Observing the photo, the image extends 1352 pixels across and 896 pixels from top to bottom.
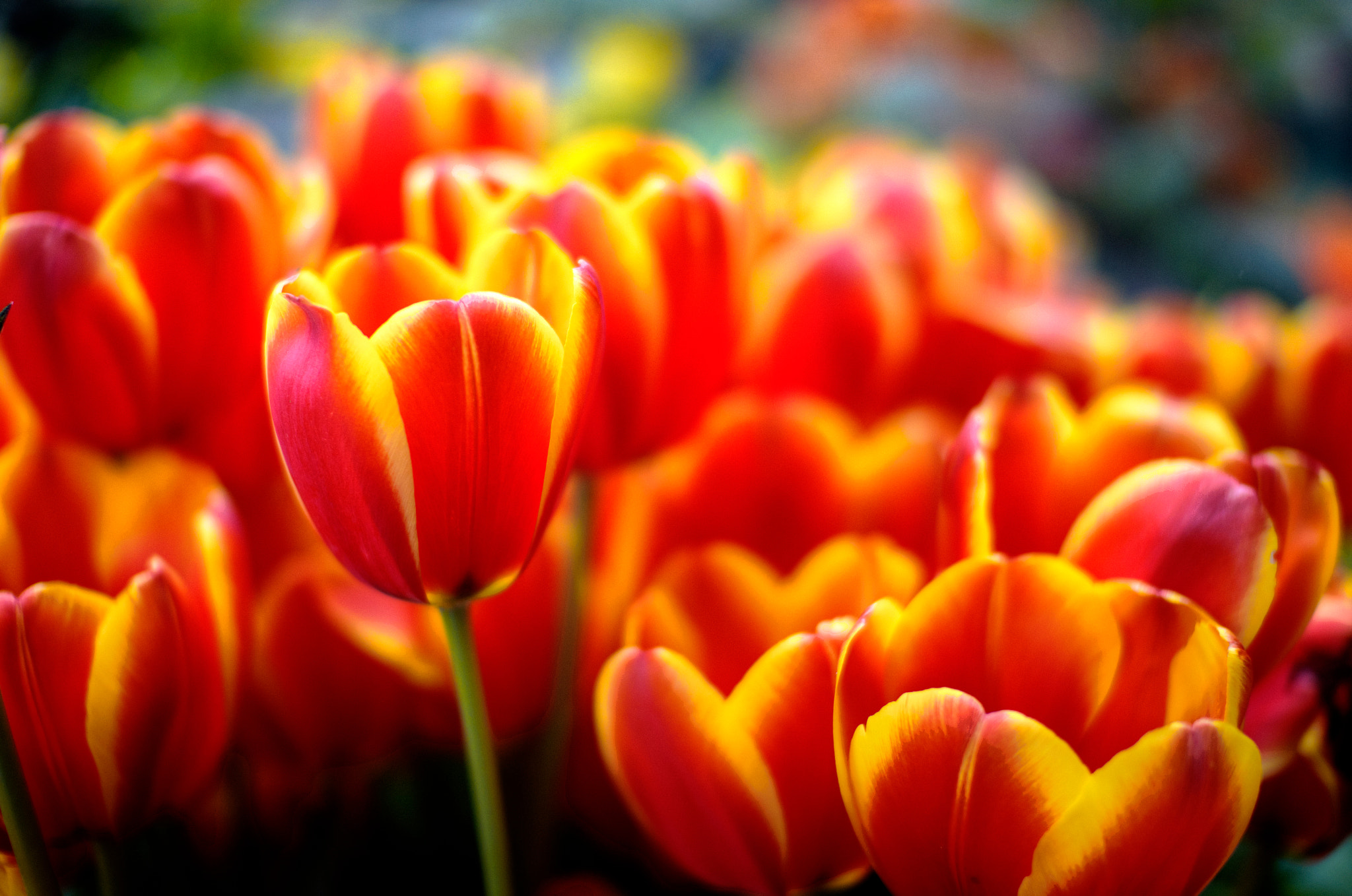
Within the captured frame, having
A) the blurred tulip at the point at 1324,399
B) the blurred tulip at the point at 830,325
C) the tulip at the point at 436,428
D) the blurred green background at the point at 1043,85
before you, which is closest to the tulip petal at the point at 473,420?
the tulip at the point at 436,428

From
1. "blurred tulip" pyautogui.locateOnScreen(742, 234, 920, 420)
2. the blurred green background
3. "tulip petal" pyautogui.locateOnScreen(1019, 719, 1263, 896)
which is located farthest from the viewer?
the blurred green background

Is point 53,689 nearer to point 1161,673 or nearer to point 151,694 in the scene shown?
point 151,694

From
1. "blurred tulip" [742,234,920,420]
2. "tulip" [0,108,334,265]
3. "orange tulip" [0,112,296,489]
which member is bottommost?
"blurred tulip" [742,234,920,420]

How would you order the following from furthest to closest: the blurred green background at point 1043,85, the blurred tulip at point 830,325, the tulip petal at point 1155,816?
the blurred green background at point 1043,85
the blurred tulip at point 830,325
the tulip petal at point 1155,816

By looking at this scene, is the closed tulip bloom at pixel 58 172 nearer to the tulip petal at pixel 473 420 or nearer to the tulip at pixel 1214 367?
the tulip petal at pixel 473 420

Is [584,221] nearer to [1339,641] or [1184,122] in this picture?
[1339,641]

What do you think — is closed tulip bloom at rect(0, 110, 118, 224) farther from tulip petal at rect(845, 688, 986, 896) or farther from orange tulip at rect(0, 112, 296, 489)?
tulip petal at rect(845, 688, 986, 896)

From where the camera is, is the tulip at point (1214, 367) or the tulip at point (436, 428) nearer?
the tulip at point (436, 428)

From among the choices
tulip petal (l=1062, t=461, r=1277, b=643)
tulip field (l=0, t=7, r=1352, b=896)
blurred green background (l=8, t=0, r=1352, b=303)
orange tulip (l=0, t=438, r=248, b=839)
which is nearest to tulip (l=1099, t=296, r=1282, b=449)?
tulip field (l=0, t=7, r=1352, b=896)
